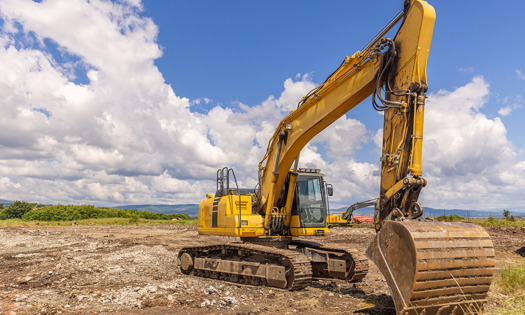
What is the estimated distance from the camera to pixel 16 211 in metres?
47.3

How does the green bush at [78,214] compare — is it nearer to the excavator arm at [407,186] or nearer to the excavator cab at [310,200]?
the excavator cab at [310,200]

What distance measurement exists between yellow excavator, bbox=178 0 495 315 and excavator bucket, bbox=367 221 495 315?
14 mm

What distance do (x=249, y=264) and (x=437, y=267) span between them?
5.16 metres

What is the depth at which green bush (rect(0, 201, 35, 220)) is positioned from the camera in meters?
47.0

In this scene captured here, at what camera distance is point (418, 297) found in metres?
5.33

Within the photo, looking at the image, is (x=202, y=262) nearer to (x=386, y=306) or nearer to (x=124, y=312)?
(x=124, y=312)

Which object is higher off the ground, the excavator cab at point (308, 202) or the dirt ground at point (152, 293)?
the excavator cab at point (308, 202)

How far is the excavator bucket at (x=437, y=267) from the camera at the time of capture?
5.32 metres

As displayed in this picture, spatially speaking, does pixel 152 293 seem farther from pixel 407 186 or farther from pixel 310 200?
pixel 407 186

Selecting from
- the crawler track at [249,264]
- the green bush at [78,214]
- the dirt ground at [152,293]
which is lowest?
the dirt ground at [152,293]

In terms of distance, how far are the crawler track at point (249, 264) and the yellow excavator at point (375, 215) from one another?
0.03 m

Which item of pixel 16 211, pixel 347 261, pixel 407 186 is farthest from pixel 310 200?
pixel 16 211

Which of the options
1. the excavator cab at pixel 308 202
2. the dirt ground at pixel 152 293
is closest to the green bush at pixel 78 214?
the dirt ground at pixel 152 293

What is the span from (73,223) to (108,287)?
3641cm
